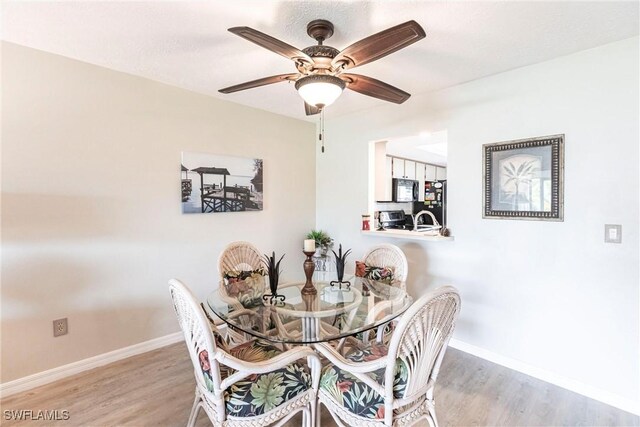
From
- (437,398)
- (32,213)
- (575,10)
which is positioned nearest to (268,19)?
(575,10)

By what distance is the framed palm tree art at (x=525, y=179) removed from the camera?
230 centimetres

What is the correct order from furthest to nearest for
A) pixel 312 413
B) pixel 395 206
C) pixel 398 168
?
1. pixel 395 206
2. pixel 398 168
3. pixel 312 413

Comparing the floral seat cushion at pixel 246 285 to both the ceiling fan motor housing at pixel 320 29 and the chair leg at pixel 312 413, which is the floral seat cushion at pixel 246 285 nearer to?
the chair leg at pixel 312 413

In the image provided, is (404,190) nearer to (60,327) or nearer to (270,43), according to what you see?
(270,43)

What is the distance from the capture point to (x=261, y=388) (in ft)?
4.87

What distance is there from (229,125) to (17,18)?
1711mm

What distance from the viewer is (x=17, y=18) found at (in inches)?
73.4

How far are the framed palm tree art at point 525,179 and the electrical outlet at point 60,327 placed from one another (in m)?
3.54

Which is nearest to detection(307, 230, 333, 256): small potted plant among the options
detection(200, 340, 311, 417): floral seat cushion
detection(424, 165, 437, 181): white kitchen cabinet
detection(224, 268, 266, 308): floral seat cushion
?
detection(224, 268, 266, 308): floral seat cushion

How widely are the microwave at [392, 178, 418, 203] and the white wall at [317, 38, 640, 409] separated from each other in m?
2.82

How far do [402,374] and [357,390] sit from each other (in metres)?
0.25

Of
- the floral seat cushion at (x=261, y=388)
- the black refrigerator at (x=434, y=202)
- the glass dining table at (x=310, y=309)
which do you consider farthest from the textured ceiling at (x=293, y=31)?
the black refrigerator at (x=434, y=202)

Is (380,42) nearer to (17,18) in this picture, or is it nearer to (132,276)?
(17,18)

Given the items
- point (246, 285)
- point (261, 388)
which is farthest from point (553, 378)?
point (246, 285)
